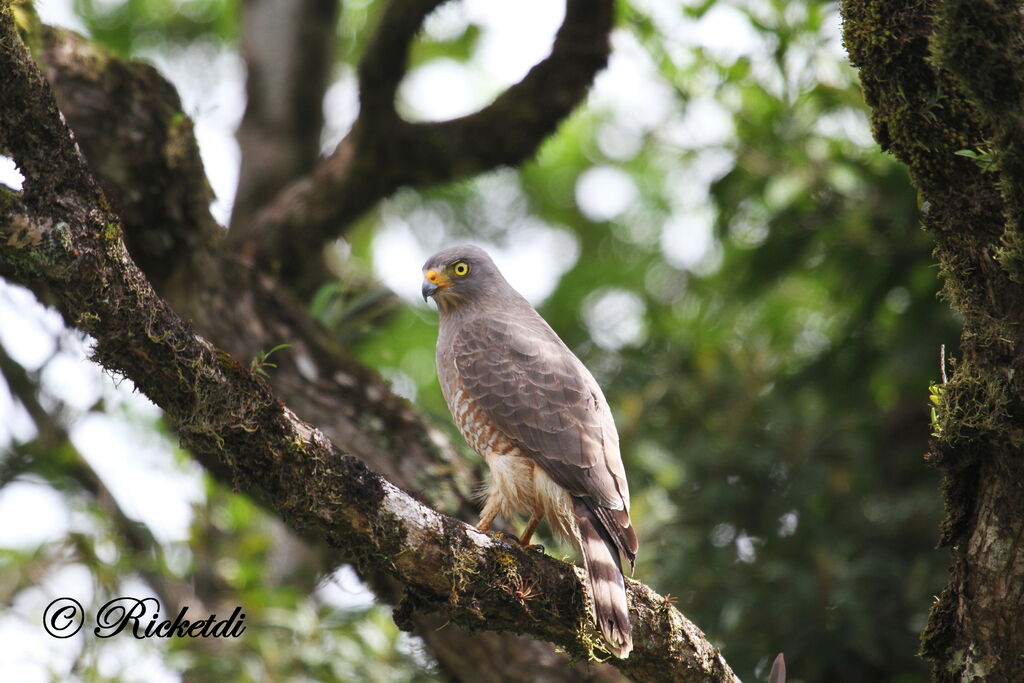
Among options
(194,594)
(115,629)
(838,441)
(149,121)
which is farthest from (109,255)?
(838,441)

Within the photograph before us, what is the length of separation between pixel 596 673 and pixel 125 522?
12.3ft

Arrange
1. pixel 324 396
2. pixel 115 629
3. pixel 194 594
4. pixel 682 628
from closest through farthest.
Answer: pixel 682 628, pixel 324 396, pixel 115 629, pixel 194 594

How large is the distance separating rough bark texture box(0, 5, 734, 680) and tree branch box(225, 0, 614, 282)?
1164 millimetres

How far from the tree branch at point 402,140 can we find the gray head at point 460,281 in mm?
967

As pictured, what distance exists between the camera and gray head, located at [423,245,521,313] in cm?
548

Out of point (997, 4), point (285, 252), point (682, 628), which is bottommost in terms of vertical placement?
point (682, 628)

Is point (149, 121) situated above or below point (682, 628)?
above

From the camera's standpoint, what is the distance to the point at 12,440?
21.4 ft

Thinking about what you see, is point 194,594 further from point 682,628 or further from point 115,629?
point 682,628

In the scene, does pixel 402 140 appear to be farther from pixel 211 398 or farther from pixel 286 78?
pixel 211 398

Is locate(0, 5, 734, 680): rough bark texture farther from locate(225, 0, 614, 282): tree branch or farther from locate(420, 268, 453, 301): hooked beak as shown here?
locate(225, 0, 614, 282): tree branch

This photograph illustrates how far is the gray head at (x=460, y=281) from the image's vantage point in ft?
18.0

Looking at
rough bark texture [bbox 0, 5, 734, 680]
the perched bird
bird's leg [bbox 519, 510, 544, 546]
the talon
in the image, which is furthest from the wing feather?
rough bark texture [bbox 0, 5, 734, 680]

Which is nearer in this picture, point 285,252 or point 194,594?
point 285,252
